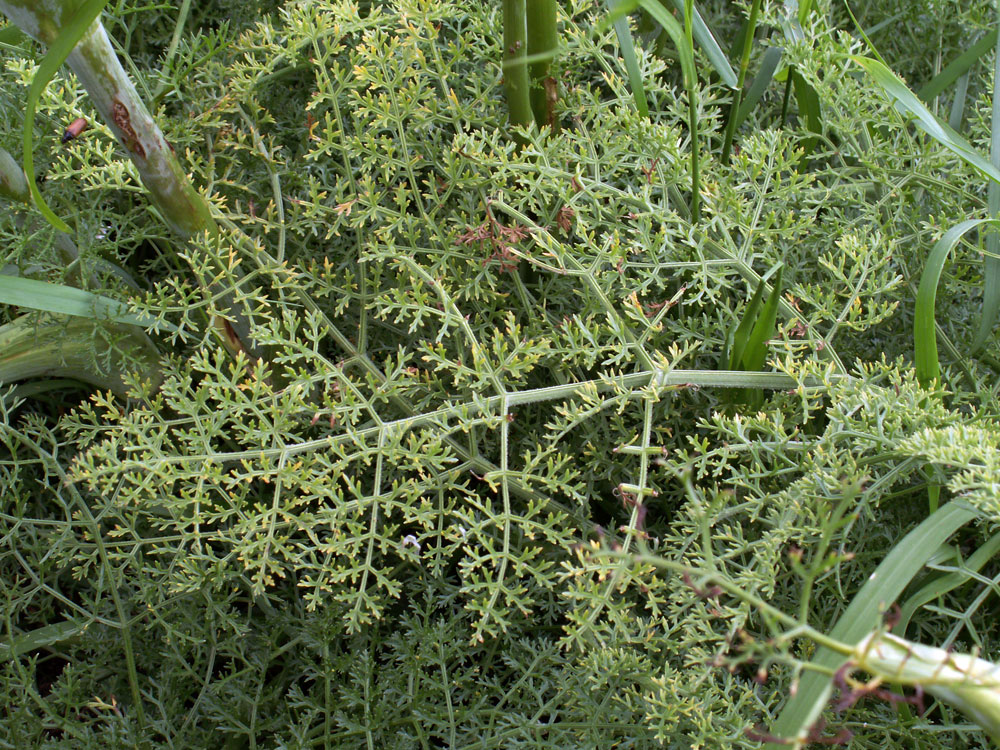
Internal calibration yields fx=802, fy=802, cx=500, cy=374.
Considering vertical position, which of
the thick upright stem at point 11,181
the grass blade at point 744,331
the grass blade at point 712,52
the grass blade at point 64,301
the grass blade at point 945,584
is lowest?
the grass blade at point 945,584

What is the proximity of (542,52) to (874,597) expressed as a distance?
0.77 m

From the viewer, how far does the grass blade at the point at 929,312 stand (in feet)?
3.24

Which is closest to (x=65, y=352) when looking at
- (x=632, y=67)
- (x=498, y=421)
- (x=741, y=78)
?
(x=498, y=421)

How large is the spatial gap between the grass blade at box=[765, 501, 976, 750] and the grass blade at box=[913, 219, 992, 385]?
Answer: 182mm

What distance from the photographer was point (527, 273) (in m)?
1.21

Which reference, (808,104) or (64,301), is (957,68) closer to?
(808,104)

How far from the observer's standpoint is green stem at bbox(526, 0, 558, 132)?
1030mm

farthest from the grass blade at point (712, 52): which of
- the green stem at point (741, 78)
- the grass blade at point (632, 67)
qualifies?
the grass blade at point (632, 67)

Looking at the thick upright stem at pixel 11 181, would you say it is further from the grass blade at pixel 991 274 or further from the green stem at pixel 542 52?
the grass blade at pixel 991 274

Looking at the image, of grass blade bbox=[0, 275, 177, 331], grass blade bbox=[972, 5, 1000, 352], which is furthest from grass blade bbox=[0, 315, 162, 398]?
grass blade bbox=[972, 5, 1000, 352]

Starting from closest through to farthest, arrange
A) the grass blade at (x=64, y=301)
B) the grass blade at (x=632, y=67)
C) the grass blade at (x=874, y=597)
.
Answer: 1. the grass blade at (x=874, y=597)
2. the grass blade at (x=64, y=301)
3. the grass blade at (x=632, y=67)

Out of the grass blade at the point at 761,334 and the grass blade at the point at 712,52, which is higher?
the grass blade at the point at 712,52

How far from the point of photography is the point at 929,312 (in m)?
0.98

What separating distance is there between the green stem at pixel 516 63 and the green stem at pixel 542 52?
0.02m
